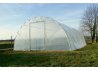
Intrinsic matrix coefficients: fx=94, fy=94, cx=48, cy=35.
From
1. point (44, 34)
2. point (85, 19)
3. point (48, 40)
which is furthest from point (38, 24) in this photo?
point (85, 19)

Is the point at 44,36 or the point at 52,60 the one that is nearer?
the point at 52,60

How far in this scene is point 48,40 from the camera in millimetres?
11828

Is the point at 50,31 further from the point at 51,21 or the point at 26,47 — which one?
the point at 26,47

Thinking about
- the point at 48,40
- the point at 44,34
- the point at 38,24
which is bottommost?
the point at 48,40

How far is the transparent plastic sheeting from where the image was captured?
1123 centimetres

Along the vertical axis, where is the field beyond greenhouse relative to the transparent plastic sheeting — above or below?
below

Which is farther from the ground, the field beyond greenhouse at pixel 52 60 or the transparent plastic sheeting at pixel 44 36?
the transparent plastic sheeting at pixel 44 36

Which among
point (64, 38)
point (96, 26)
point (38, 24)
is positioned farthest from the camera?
point (96, 26)

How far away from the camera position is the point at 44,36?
12156mm

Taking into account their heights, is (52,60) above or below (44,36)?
below

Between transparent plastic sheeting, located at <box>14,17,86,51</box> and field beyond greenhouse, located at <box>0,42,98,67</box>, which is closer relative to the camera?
field beyond greenhouse, located at <box>0,42,98,67</box>

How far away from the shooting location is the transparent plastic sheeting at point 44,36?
11.2 metres

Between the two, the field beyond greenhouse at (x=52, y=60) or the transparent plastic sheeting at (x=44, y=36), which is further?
the transparent plastic sheeting at (x=44, y=36)

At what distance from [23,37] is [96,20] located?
24712mm
